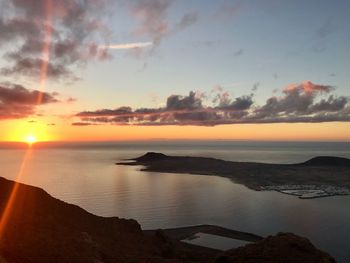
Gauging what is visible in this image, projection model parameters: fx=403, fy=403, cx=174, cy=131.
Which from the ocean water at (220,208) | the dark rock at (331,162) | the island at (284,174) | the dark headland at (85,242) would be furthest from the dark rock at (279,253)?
the dark rock at (331,162)

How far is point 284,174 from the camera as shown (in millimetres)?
113875

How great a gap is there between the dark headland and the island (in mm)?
46427

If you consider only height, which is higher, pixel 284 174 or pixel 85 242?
pixel 85 242

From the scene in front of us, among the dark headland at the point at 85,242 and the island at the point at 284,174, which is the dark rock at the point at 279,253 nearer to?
the dark headland at the point at 85,242

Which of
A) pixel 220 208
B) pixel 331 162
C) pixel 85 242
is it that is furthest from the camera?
pixel 331 162

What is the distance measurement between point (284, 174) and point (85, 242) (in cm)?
9322

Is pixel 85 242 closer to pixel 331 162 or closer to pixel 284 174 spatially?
pixel 284 174

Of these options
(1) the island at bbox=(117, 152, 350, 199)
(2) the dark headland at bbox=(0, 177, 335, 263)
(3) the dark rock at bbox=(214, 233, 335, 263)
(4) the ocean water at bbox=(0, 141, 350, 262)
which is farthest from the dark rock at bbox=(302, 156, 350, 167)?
(3) the dark rock at bbox=(214, 233, 335, 263)

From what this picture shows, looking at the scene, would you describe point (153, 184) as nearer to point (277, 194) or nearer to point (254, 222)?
point (277, 194)

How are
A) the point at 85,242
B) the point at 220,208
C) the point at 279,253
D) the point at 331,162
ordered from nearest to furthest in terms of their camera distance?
the point at 279,253 → the point at 85,242 → the point at 220,208 → the point at 331,162

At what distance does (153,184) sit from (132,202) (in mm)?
26841

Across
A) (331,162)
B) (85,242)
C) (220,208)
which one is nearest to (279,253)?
(85,242)

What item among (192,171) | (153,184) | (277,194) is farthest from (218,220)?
(192,171)

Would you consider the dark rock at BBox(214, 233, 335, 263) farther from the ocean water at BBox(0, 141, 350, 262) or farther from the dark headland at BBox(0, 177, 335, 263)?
the ocean water at BBox(0, 141, 350, 262)
